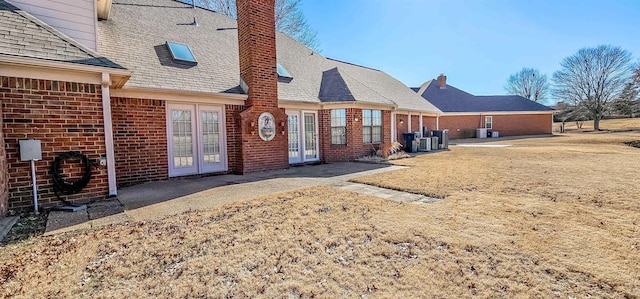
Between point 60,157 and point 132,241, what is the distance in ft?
10.1

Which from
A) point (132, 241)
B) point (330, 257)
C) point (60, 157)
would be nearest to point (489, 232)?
point (330, 257)

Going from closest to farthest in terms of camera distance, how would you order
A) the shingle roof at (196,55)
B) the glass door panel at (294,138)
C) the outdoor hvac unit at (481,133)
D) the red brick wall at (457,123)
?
the shingle roof at (196,55) < the glass door panel at (294,138) < the outdoor hvac unit at (481,133) < the red brick wall at (457,123)

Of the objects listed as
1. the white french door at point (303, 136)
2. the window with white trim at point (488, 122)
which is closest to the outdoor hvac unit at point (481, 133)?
the window with white trim at point (488, 122)

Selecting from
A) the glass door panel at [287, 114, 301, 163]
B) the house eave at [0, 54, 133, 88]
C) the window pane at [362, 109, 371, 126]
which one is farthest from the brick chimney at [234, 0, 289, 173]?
the window pane at [362, 109, 371, 126]

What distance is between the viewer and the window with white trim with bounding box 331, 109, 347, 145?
1170 cm

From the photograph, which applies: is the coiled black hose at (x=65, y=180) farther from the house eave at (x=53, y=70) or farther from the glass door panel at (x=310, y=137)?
the glass door panel at (x=310, y=137)

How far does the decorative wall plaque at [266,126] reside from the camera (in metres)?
9.02

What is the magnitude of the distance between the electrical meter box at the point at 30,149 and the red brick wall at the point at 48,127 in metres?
0.23

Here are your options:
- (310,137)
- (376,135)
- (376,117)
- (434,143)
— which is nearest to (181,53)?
(310,137)

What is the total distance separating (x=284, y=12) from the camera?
19391 millimetres

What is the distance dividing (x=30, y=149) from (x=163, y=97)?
10.6 feet

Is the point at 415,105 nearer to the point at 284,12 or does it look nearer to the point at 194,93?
the point at 284,12

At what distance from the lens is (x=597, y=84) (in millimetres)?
34500

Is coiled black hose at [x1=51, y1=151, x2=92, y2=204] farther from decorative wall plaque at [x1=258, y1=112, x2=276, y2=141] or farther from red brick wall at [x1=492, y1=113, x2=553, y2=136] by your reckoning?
red brick wall at [x1=492, y1=113, x2=553, y2=136]
